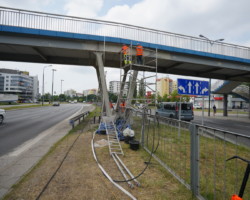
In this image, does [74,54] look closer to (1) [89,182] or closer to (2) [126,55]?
(2) [126,55]

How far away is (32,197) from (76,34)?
9.77 metres

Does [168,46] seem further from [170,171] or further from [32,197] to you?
[32,197]

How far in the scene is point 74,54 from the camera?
1260 centimetres

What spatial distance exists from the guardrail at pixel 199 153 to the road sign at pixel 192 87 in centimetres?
249

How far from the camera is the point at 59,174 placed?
12.8 ft

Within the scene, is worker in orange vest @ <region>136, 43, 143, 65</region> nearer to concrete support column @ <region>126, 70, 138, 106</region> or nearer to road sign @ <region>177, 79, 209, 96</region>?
concrete support column @ <region>126, 70, 138, 106</region>

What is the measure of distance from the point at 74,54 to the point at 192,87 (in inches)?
373

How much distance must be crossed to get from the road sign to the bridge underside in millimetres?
2940

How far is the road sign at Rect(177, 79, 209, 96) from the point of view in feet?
23.7

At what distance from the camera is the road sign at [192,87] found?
721 centimetres

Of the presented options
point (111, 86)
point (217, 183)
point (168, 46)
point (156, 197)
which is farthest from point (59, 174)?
point (168, 46)

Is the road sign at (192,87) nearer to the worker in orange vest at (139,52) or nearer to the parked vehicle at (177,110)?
the worker in orange vest at (139,52)

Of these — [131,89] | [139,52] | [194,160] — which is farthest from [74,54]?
[194,160]

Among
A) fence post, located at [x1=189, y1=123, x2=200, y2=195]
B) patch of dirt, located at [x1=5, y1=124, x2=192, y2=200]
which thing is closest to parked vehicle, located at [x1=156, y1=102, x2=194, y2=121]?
patch of dirt, located at [x1=5, y1=124, x2=192, y2=200]
